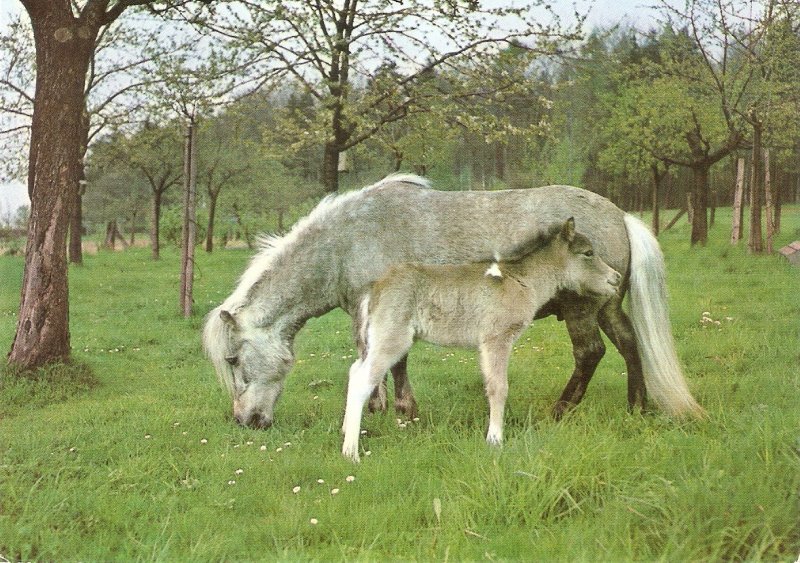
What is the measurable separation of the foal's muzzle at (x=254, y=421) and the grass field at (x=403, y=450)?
15 cm

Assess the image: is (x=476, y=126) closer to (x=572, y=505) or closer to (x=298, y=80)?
(x=298, y=80)

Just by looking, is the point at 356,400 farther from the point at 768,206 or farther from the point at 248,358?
the point at 768,206

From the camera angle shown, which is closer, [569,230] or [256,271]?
[569,230]

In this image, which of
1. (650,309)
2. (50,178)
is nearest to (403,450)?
(650,309)

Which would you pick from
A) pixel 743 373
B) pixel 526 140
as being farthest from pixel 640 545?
pixel 526 140

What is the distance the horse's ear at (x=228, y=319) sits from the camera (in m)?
5.64

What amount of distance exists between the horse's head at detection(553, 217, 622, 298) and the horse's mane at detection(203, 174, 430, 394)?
1.60m

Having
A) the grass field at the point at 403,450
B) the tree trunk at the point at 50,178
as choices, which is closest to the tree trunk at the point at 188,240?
the grass field at the point at 403,450

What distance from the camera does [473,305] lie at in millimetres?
5031

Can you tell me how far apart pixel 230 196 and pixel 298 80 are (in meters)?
1.60

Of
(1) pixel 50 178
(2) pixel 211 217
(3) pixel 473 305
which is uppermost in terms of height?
(1) pixel 50 178

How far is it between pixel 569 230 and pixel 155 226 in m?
4.76

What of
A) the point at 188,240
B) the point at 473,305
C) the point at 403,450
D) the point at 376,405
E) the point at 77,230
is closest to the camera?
the point at 403,450

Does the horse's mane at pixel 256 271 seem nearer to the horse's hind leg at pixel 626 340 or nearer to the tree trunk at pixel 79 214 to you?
the tree trunk at pixel 79 214
